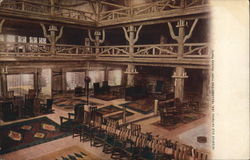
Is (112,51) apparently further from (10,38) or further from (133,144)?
(133,144)

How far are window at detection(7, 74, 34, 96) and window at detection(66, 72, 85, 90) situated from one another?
3.02m

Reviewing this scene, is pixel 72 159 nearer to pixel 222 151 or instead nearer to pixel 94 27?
pixel 222 151

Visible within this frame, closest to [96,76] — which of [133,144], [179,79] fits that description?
[179,79]

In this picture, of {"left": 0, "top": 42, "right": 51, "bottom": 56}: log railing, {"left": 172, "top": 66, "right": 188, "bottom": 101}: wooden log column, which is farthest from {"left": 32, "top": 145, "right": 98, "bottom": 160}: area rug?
{"left": 0, "top": 42, "right": 51, "bottom": 56}: log railing

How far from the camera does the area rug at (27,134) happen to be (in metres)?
7.75

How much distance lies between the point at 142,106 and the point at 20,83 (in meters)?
9.15

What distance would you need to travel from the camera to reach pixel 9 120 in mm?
10555

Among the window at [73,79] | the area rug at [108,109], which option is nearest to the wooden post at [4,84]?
the window at [73,79]

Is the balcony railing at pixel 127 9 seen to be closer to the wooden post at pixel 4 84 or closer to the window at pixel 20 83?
the wooden post at pixel 4 84

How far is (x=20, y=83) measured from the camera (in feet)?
46.9

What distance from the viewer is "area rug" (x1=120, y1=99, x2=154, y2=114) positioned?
41.2 ft

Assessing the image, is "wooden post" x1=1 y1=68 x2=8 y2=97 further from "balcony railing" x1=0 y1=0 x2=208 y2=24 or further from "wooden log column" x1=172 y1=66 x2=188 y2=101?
"wooden log column" x1=172 y1=66 x2=188 y2=101

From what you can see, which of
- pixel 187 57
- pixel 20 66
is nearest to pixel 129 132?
pixel 187 57

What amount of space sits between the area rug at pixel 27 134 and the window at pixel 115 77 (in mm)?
9763
